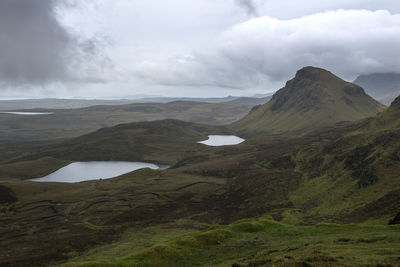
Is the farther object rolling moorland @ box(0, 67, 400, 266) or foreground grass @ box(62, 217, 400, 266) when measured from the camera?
rolling moorland @ box(0, 67, 400, 266)

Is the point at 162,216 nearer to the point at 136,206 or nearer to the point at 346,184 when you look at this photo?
the point at 136,206

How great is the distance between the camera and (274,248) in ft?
137

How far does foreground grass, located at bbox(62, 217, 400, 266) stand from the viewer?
2956 centimetres

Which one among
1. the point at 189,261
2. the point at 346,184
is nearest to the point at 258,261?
the point at 189,261

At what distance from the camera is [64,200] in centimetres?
13050

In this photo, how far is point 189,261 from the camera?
4128 centimetres

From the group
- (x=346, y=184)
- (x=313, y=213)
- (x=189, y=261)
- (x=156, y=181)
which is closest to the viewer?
(x=189, y=261)

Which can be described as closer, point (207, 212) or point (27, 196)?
point (207, 212)

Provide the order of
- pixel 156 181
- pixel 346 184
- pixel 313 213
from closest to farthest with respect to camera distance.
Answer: pixel 313 213
pixel 346 184
pixel 156 181

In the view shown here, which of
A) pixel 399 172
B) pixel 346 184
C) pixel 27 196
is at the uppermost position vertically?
pixel 399 172

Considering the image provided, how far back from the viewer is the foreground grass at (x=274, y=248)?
29562 millimetres

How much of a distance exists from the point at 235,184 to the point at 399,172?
63633 millimetres

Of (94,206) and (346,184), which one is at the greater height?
(346,184)

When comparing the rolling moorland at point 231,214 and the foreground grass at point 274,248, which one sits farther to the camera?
the rolling moorland at point 231,214
